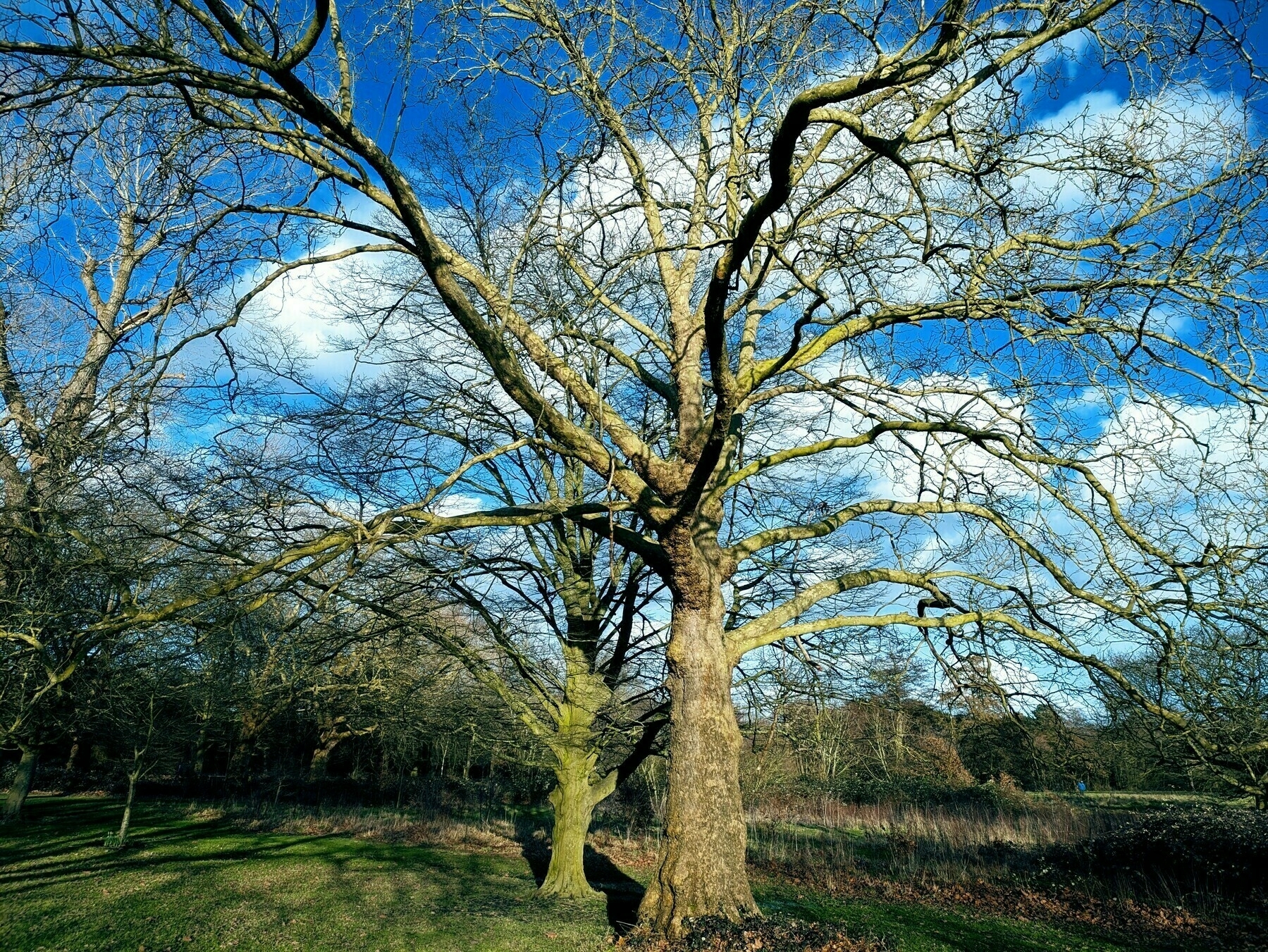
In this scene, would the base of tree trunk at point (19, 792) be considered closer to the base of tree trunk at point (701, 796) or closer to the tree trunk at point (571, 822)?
the tree trunk at point (571, 822)

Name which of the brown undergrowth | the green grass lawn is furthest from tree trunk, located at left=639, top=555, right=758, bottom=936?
the green grass lawn

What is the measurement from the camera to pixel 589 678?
33.6 ft

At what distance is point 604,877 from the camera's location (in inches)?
627

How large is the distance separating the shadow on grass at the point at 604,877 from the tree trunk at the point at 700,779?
0.88 metres

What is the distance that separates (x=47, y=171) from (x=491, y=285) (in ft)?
9.41

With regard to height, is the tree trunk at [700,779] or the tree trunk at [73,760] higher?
the tree trunk at [700,779]

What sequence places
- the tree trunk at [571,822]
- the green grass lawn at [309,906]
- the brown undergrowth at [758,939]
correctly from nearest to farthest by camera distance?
the brown undergrowth at [758,939]
the green grass lawn at [309,906]
the tree trunk at [571,822]

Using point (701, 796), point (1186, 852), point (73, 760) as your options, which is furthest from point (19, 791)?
point (1186, 852)

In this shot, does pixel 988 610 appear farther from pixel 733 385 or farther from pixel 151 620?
pixel 151 620

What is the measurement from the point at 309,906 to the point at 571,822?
4.24 m

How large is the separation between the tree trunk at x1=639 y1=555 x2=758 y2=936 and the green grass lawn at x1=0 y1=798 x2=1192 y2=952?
210cm

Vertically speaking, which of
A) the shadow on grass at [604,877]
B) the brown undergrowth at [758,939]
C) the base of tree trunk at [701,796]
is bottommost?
the shadow on grass at [604,877]

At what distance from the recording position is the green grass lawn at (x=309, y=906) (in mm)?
8906

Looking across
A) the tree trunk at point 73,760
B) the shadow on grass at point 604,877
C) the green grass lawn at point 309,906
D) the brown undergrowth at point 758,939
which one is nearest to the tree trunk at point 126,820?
the green grass lawn at point 309,906
